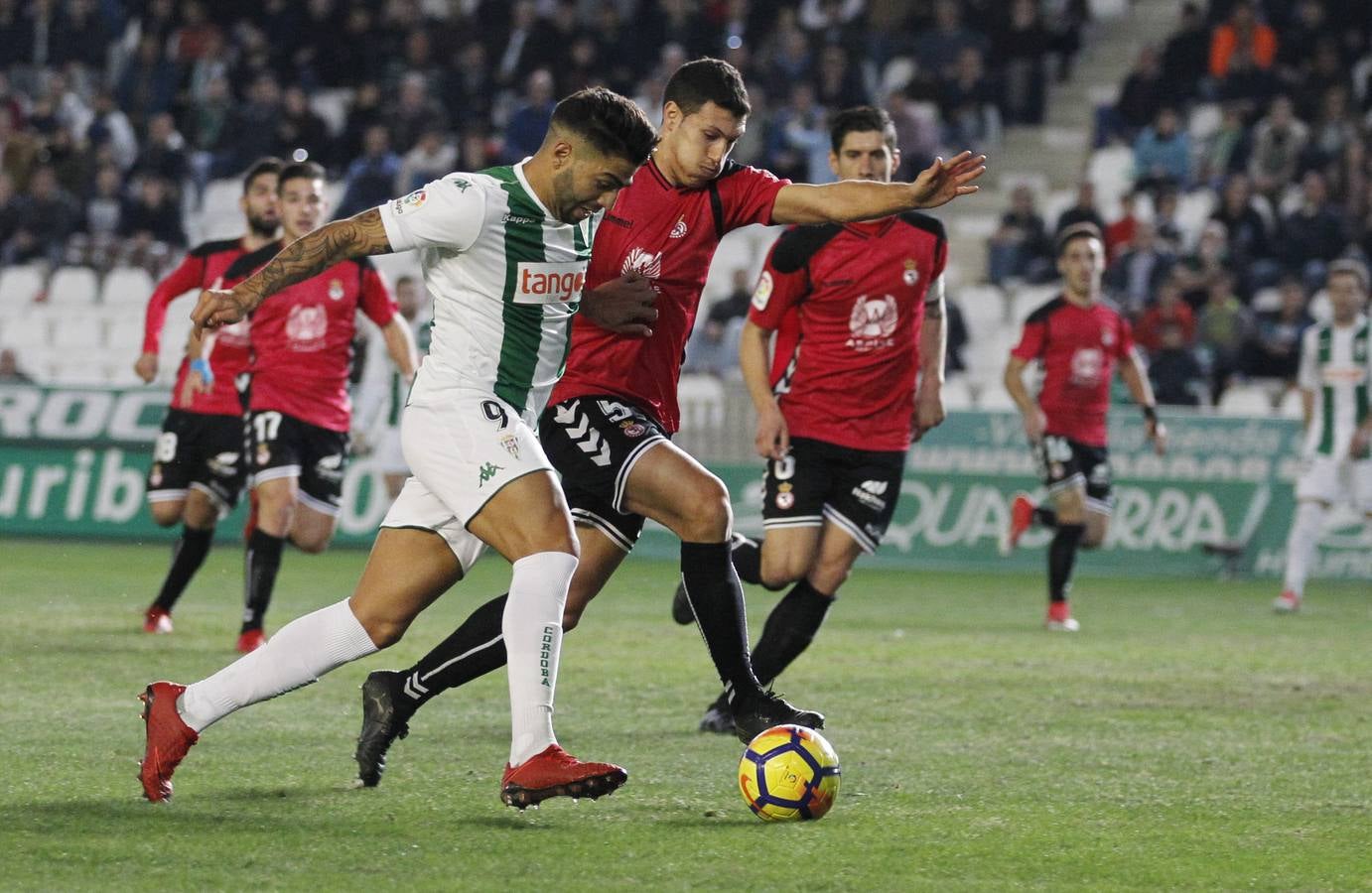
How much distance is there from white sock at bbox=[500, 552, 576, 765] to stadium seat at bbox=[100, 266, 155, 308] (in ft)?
60.7

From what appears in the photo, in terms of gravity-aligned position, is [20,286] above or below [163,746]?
above

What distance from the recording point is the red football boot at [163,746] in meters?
5.77

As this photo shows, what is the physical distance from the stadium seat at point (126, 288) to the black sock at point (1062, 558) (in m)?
13.1

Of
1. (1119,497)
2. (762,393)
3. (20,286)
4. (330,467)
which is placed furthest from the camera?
(20,286)

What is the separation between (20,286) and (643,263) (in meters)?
18.7

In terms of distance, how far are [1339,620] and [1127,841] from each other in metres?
8.73

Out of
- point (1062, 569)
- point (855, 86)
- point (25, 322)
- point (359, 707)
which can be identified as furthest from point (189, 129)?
point (359, 707)

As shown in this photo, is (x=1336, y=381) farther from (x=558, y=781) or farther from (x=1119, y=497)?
(x=558, y=781)

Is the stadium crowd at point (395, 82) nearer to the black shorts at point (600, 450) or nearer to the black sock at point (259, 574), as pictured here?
the black sock at point (259, 574)

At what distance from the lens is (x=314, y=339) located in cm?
1080

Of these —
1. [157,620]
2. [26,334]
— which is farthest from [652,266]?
[26,334]

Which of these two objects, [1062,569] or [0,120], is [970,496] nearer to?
[1062,569]

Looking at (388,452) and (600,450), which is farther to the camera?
(388,452)

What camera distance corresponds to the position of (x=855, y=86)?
23.2 m
